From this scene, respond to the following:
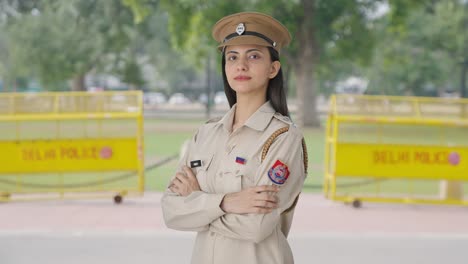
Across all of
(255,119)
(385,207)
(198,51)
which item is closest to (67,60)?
(198,51)

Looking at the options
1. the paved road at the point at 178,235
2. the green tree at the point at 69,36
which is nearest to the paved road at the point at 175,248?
the paved road at the point at 178,235

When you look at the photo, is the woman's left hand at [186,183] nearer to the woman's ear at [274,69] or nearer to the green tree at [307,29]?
the woman's ear at [274,69]

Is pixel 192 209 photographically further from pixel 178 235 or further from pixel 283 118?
pixel 178 235

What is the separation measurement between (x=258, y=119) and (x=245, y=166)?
17 centimetres

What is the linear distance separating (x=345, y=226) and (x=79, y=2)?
78.7 feet

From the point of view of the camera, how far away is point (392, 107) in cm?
820

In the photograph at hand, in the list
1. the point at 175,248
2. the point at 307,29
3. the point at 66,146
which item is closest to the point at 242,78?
the point at 175,248

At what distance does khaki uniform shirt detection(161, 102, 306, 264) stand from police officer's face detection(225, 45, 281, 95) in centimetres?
10

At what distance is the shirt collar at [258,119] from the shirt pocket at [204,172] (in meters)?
0.13

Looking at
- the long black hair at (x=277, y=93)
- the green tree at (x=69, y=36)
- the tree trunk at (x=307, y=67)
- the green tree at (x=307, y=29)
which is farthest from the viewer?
the green tree at (x=69, y=36)

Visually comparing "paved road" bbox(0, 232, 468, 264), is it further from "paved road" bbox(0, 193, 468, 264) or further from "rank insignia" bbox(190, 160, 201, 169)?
"rank insignia" bbox(190, 160, 201, 169)

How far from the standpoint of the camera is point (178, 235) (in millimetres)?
5633

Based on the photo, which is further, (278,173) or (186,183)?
(186,183)

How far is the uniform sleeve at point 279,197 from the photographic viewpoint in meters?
1.81
